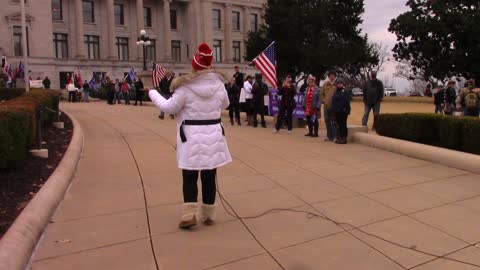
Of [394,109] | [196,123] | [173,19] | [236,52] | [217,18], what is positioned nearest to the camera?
[196,123]

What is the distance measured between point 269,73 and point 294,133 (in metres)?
3.09

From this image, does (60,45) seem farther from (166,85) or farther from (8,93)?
(166,85)

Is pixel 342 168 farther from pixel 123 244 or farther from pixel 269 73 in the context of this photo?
pixel 269 73

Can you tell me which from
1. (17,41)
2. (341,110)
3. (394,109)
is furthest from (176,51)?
(341,110)

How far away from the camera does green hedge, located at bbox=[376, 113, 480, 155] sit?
28.8ft

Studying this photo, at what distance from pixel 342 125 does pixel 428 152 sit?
266cm

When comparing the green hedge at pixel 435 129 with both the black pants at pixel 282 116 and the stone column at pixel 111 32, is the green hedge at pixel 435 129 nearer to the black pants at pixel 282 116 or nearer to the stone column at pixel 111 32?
the black pants at pixel 282 116

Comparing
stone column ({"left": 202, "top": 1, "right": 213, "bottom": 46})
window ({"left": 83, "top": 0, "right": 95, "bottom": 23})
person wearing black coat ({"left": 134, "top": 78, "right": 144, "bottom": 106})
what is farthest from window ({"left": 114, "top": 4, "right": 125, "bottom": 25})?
person wearing black coat ({"left": 134, "top": 78, "right": 144, "bottom": 106})

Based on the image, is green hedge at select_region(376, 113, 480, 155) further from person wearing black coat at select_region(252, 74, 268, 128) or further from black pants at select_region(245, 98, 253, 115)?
black pants at select_region(245, 98, 253, 115)

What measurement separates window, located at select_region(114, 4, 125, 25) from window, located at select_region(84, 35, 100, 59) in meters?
4.19

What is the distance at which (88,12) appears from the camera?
60531 mm

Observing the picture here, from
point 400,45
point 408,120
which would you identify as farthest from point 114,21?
point 408,120

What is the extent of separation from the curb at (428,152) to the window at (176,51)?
196 feet

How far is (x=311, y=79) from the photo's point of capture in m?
12.6
